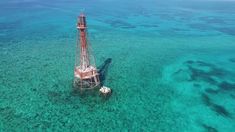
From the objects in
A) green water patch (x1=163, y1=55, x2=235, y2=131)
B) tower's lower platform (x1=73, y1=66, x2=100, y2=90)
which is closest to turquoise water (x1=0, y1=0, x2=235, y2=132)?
green water patch (x1=163, y1=55, x2=235, y2=131)

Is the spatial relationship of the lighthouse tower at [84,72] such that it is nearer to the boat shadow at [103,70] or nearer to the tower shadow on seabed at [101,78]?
the tower shadow on seabed at [101,78]

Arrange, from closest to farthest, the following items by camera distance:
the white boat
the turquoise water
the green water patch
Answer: the turquoise water → the green water patch → the white boat

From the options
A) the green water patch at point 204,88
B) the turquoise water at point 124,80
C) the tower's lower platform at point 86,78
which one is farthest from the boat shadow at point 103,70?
the green water patch at point 204,88

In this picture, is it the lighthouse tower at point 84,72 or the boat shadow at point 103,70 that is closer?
the lighthouse tower at point 84,72

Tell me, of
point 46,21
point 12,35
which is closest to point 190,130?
point 12,35

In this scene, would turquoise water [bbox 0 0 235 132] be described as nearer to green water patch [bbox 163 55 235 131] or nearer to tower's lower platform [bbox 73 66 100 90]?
green water patch [bbox 163 55 235 131]

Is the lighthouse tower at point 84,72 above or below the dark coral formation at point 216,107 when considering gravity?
above

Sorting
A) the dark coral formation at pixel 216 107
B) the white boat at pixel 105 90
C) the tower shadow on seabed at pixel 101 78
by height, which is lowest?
the dark coral formation at pixel 216 107

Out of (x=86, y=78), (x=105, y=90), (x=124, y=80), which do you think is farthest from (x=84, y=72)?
(x=124, y=80)
